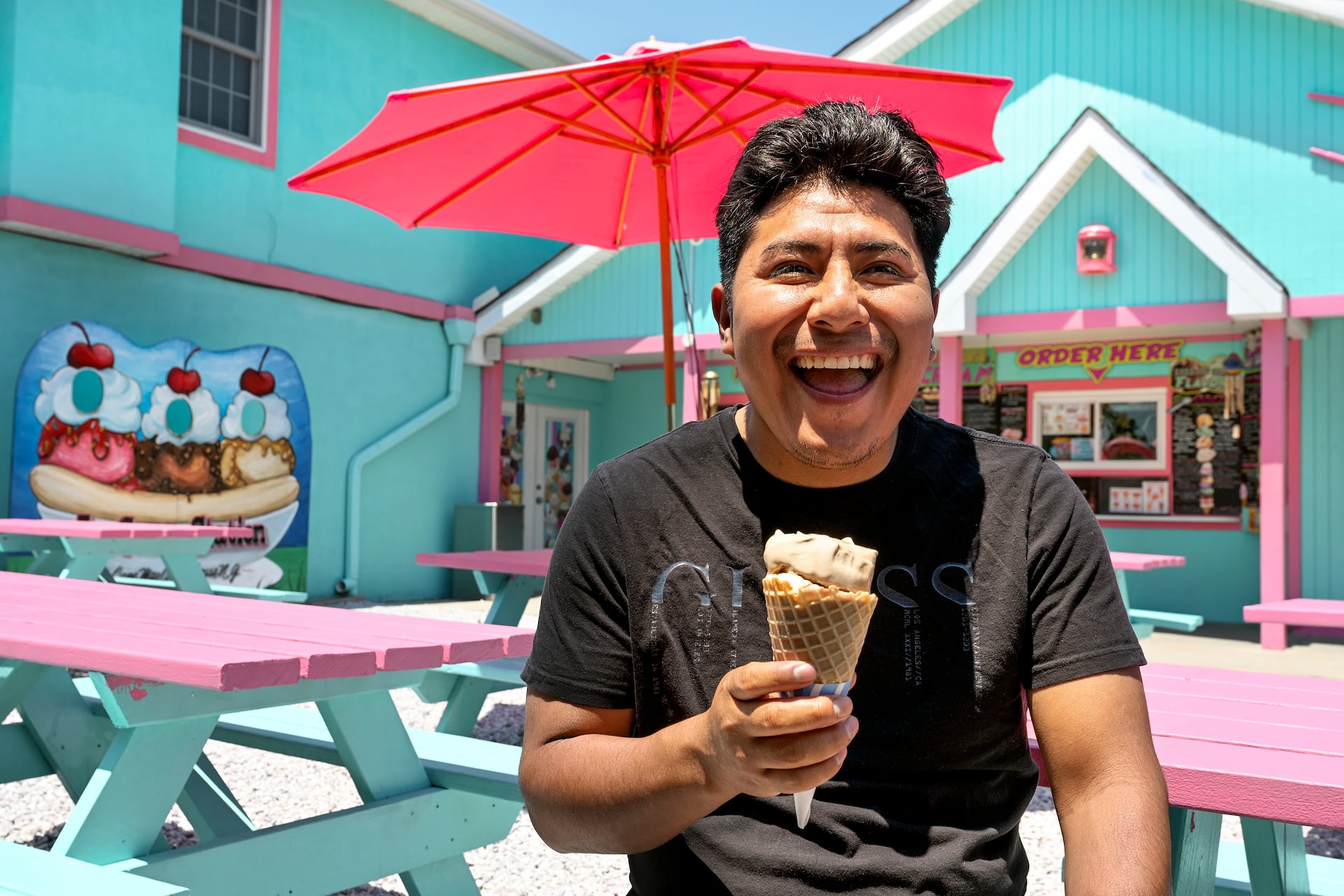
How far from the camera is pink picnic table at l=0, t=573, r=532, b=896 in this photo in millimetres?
2346

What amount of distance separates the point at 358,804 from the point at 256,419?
283 inches

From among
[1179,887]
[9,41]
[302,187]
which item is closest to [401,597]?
[9,41]

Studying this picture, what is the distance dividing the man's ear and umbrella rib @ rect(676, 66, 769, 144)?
356cm

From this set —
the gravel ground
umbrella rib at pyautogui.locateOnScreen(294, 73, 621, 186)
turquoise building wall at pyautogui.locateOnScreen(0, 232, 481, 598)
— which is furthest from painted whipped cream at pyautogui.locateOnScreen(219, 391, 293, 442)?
umbrella rib at pyautogui.locateOnScreen(294, 73, 621, 186)

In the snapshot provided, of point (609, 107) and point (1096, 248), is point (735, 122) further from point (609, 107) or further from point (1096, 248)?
point (1096, 248)

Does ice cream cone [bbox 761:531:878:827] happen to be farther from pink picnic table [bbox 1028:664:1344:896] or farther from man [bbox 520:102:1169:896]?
pink picnic table [bbox 1028:664:1344:896]

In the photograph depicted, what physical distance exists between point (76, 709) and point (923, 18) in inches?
387

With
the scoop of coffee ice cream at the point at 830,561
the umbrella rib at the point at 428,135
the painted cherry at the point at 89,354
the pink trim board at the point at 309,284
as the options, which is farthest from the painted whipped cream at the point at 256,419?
the scoop of coffee ice cream at the point at 830,561

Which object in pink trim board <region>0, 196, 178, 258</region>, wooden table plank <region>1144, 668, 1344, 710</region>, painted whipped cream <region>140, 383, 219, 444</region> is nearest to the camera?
wooden table plank <region>1144, 668, 1344, 710</region>

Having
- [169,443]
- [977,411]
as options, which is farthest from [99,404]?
[977,411]

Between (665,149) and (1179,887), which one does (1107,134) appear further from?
(1179,887)

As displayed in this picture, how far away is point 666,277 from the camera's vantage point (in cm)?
613

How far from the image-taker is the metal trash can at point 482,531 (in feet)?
42.0

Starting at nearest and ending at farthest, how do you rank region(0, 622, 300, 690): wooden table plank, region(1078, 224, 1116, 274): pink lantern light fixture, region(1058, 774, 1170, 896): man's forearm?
region(1058, 774, 1170, 896): man's forearm, region(0, 622, 300, 690): wooden table plank, region(1078, 224, 1116, 274): pink lantern light fixture
